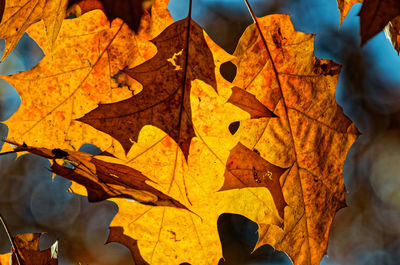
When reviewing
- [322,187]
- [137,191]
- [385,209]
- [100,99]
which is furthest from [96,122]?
[385,209]

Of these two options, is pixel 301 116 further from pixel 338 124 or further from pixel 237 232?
pixel 237 232

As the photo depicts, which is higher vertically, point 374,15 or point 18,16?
point 374,15

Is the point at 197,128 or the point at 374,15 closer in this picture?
the point at 374,15

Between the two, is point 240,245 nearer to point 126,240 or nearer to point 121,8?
point 126,240

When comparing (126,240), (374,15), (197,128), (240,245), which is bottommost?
(240,245)

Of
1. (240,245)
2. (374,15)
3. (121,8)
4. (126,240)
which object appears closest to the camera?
(374,15)

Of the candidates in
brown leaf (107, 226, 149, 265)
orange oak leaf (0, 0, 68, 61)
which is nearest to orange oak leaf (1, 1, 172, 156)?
orange oak leaf (0, 0, 68, 61)

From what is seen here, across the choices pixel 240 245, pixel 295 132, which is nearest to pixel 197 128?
pixel 295 132
